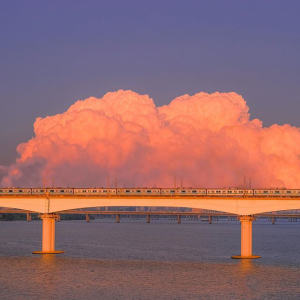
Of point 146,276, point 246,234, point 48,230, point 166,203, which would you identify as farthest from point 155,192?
point 146,276

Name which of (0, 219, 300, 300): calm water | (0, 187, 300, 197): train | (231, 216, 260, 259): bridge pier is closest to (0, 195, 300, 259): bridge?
(231, 216, 260, 259): bridge pier

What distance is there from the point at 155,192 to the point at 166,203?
6.43 metres

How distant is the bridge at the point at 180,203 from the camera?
99.3 m

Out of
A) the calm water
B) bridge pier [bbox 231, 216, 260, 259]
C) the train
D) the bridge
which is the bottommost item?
the calm water

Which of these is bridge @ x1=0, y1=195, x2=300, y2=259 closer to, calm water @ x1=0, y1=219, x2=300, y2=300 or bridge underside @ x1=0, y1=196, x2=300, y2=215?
bridge underside @ x1=0, y1=196, x2=300, y2=215

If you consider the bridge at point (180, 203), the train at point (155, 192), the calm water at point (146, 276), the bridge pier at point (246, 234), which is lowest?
the calm water at point (146, 276)

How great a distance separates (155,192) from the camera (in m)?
107

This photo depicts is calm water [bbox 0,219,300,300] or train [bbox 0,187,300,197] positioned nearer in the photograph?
calm water [bbox 0,219,300,300]

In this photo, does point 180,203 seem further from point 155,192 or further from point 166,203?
point 155,192

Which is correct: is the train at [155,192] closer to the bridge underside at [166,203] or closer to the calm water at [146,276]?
the bridge underside at [166,203]

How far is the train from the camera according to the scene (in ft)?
340

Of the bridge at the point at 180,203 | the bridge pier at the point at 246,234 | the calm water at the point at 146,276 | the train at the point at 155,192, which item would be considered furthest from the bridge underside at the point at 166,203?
the calm water at the point at 146,276

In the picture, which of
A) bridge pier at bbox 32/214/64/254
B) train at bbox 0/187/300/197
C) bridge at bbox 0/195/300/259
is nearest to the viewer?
bridge at bbox 0/195/300/259

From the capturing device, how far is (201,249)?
135625mm
